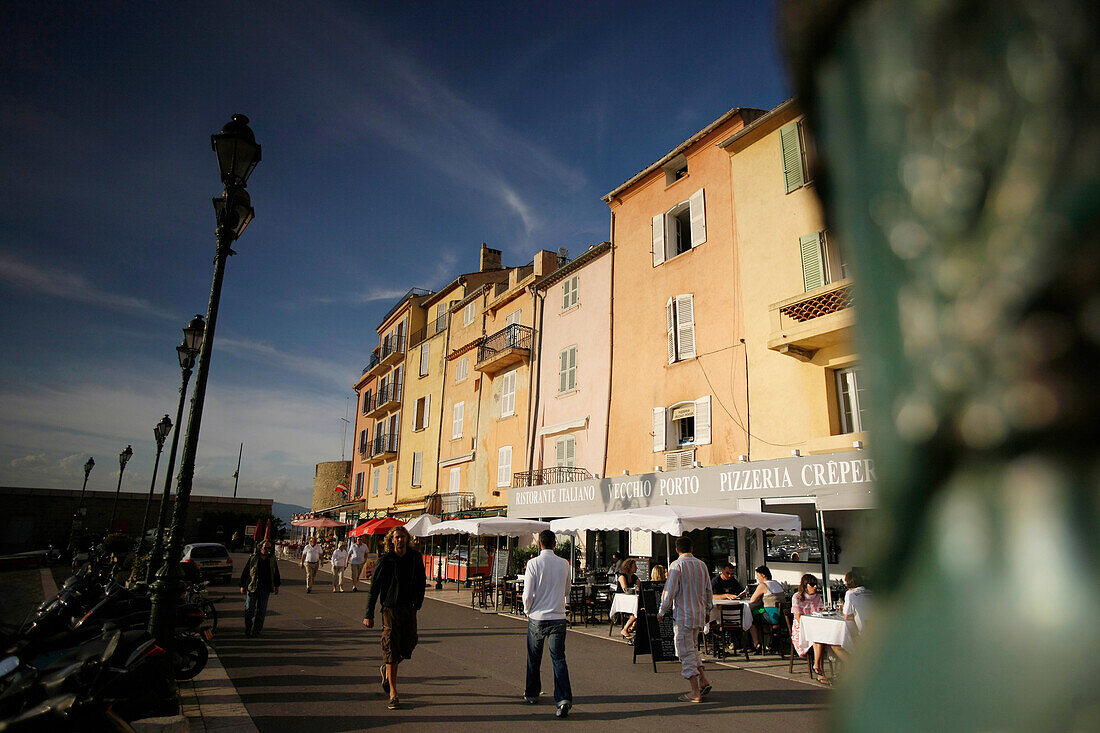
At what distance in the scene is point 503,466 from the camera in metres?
25.7

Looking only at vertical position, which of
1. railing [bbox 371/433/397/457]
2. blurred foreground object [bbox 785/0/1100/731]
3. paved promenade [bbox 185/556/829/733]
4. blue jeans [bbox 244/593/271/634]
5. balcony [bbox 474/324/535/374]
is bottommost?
paved promenade [bbox 185/556/829/733]

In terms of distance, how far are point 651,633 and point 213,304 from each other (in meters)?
7.33

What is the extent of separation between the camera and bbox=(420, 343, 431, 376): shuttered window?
1389 inches

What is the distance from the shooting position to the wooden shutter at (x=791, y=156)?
15.6m

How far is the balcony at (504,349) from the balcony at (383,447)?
12528mm

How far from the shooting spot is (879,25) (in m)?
0.45

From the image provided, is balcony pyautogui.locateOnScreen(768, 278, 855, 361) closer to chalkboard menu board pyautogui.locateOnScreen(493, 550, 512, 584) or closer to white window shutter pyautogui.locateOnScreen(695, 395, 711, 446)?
white window shutter pyautogui.locateOnScreen(695, 395, 711, 446)

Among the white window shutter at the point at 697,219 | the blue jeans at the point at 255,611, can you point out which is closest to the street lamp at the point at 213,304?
the blue jeans at the point at 255,611

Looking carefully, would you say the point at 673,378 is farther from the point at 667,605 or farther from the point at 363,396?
the point at 363,396

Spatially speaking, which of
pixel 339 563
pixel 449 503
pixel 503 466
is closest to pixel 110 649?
pixel 339 563

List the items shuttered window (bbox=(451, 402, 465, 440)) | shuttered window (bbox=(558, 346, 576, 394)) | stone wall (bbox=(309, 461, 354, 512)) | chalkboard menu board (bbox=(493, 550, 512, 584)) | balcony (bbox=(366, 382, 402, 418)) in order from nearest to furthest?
chalkboard menu board (bbox=(493, 550, 512, 584))
shuttered window (bbox=(558, 346, 576, 394))
shuttered window (bbox=(451, 402, 465, 440))
balcony (bbox=(366, 382, 402, 418))
stone wall (bbox=(309, 461, 354, 512))

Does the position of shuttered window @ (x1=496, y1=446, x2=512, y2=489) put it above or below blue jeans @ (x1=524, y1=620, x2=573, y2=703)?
above

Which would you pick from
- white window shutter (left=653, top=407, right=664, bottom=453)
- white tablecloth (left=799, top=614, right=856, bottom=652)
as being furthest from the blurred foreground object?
white window shutter (left=653, top=407, right=664, bottom=453)

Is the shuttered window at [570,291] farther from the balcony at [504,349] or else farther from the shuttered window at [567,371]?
the balcony at [504,349]
